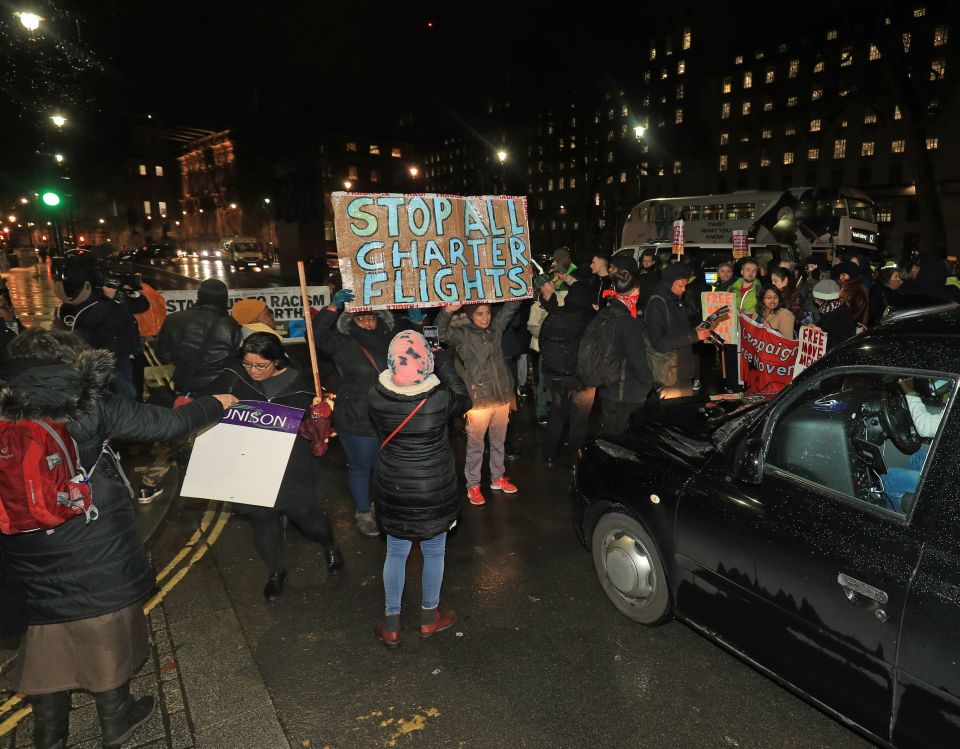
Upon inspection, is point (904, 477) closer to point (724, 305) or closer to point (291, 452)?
point (291, 452)

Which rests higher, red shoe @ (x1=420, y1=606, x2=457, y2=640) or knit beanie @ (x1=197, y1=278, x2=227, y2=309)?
knit beanie @ (x1=197, y1=278, x2=227, y2=309)

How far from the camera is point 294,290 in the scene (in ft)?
39.1

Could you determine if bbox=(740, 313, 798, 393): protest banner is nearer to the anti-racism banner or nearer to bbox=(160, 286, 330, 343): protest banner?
the anti-racism banner

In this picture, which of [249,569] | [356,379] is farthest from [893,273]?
[249,569]

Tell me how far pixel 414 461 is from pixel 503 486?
267 cm

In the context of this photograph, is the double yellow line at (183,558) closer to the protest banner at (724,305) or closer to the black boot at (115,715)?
the black boot at (115,715)

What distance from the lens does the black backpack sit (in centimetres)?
562

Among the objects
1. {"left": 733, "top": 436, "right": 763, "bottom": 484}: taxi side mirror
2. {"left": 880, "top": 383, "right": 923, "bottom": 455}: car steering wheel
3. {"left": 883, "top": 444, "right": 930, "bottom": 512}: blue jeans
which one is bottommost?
{"left": 883, "top": 444, "right": 930, "bottom": 512}: blue jeans

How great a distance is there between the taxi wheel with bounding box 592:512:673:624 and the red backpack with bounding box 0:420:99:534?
9.45 ft

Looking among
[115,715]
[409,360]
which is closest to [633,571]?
[409,360]

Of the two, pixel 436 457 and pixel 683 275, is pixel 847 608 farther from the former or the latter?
pixel 683 275

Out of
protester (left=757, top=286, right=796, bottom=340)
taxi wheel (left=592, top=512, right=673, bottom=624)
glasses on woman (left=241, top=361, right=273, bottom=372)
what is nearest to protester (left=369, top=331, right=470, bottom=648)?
glasses on woman (left=241, top=361, right=273, bottom=372)

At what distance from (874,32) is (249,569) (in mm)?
29198

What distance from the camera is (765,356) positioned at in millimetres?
7000
